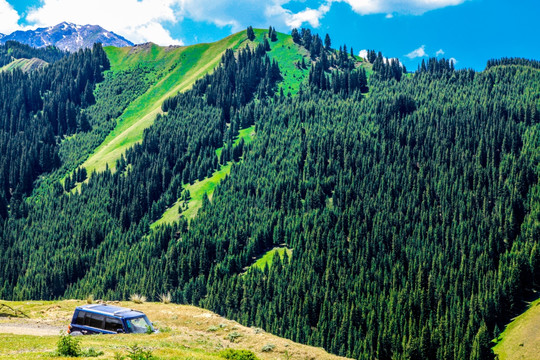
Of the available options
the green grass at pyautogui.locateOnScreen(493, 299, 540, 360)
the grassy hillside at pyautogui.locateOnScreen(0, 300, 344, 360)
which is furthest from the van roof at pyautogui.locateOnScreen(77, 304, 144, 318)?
the green grass at pyautogui.locateOnScreen(493, 299, 540, 360)

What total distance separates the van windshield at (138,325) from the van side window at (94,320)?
257 cm

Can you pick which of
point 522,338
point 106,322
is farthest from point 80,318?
point 522,338

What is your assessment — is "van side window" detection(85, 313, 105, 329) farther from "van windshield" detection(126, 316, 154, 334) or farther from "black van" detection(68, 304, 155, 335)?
"van windshield" detection(126, 316, 154, 334)

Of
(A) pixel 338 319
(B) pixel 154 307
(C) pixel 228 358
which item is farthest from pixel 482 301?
(C) pixel 228 358

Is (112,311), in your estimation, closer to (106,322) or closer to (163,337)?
(106,322)

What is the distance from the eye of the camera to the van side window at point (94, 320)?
135 ft

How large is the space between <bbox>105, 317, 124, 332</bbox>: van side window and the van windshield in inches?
27.1

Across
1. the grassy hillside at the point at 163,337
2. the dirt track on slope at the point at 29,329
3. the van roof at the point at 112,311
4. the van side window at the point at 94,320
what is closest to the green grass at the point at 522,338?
the grassy hillside at the point at 163,337

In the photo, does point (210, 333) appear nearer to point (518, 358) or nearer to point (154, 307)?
point (154, 307)

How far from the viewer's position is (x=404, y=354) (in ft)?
554

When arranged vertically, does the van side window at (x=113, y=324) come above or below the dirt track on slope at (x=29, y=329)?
above

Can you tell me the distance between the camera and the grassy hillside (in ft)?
107

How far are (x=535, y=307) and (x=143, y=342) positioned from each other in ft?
681

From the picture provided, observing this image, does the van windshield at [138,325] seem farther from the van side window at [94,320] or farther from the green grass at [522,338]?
the green grass at [522,338]
